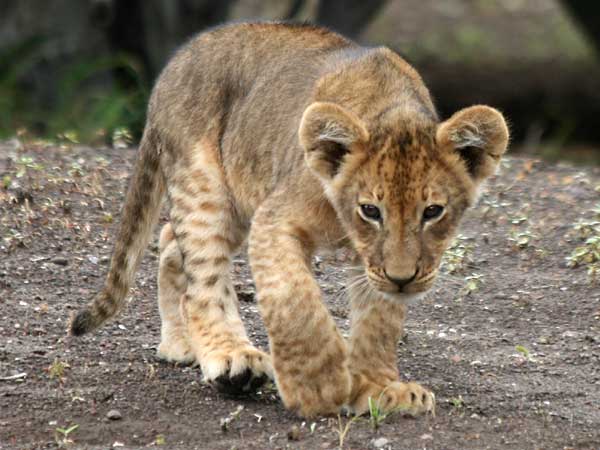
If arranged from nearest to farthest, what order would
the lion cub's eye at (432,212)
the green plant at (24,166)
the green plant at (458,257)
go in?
the lion cub's eye at (432,212) < the green plant at (458,257) < the green plant at (24,166)

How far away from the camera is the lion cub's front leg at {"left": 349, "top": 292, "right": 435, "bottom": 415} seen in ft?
17.6

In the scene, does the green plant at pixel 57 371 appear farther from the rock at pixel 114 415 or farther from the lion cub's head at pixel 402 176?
the lion cub's head at pixel 402 176

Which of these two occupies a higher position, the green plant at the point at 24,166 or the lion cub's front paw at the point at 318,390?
the green plant at the point at 24,166

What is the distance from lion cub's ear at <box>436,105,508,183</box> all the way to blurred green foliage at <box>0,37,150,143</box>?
16.6 ft

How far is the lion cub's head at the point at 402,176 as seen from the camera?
4965mm

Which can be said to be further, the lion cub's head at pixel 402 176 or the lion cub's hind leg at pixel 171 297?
the lion cub's hind leg at pixel 171 297

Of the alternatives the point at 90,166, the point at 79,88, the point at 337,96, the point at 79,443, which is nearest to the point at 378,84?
the point at 337,96

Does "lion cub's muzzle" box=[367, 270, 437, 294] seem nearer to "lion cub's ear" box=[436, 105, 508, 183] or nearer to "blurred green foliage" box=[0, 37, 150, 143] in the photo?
"lion cub's ear" box=[436, 105, 508, 183]

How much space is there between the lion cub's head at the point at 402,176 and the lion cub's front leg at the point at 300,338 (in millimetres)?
243

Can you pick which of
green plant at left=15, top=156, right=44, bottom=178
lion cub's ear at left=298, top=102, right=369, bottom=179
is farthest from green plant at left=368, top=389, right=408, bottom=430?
green plant at left=15, top=156, right=44, bottom=178

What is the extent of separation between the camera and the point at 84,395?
218 inches

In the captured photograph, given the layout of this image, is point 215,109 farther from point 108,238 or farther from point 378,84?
point 108,238

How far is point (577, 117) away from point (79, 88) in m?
5.64

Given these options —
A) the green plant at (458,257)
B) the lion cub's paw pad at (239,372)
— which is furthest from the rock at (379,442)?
the green plant at (458,257)
